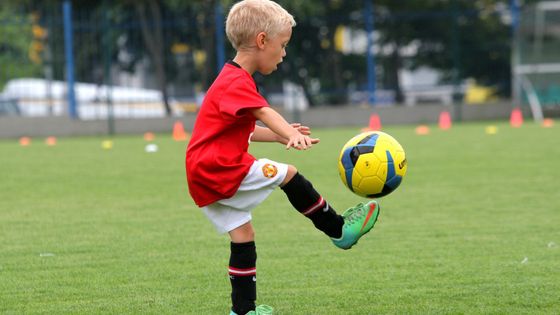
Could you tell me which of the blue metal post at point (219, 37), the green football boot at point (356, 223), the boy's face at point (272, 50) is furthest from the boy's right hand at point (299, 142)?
the blue metal post at point (219, 37)

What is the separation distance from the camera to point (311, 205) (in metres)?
4.74

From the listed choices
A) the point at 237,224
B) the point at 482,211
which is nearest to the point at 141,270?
the point at 237,224

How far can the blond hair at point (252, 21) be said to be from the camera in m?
4.51

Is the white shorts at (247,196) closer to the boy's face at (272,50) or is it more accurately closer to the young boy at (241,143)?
the young boy at (241,143)

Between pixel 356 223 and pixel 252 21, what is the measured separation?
1.10m

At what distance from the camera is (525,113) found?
2566 centimetres

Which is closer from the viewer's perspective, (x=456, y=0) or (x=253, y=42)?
(x=253, y=42)

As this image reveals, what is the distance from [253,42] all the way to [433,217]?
3.86 metres

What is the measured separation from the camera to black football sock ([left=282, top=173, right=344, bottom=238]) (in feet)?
15.3

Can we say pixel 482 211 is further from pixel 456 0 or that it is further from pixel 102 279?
pixel 456 0

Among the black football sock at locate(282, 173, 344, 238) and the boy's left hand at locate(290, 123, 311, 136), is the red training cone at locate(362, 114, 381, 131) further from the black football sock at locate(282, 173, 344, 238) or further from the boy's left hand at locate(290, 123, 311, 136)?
the boy's left hand at locate(290, 123, 311, 136)

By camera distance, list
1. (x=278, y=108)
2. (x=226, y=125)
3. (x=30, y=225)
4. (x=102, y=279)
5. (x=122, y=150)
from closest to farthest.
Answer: (x=226, y=125) → (x=102, y=279) → (x=30, y=225) → (x=122, y=150) → (x=278, y=108)

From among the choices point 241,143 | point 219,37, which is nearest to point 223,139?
point 241,143

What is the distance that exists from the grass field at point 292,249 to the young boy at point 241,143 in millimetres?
445
